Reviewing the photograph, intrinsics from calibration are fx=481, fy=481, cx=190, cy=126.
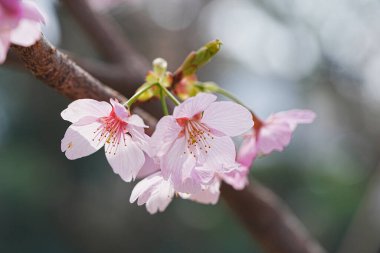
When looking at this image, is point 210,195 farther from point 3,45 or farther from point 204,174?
point 3,45

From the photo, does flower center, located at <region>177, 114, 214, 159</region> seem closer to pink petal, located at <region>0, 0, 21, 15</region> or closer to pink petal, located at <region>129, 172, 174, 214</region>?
pink petal, located at <region>129, 172, 174, 214</region>

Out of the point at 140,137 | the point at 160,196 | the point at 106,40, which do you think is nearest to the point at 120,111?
the point at 140,137

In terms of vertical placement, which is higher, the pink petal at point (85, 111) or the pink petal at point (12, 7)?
the pink petal at point (12, 7)

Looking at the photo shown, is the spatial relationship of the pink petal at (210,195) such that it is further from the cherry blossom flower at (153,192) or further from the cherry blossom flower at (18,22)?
the cherry blossom flower at (18,22)

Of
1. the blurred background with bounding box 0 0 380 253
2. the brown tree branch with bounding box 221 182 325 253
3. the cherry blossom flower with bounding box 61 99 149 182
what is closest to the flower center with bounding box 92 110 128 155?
the cherry blossom flower with bounding box 61 99 149 182

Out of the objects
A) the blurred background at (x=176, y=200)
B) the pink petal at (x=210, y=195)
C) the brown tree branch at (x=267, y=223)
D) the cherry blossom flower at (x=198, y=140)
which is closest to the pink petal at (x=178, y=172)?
the cherry blossom flower at (x=198, y=140)

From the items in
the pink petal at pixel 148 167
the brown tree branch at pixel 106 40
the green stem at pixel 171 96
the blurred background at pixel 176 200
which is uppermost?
the green stem at pixel 171 96

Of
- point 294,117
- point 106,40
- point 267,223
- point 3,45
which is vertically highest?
point 3,45
